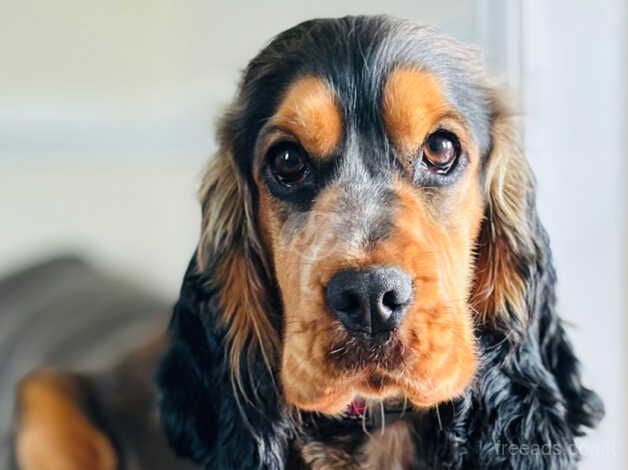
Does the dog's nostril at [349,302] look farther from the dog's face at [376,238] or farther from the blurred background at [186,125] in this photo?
the blurred background at [186,125]

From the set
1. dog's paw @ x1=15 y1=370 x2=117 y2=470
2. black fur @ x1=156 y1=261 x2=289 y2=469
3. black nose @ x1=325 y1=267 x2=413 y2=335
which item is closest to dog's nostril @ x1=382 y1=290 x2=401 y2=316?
black nose @ x1=325 y1=267 x2=413 y2=335

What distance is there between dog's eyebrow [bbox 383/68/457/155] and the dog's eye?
0.05m

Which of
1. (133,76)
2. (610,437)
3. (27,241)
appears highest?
(133,76)

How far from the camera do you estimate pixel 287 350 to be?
49 centimetres

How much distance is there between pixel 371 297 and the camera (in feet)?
1.44

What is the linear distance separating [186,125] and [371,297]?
0.25 metres

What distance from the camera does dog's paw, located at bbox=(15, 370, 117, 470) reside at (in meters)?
0.60

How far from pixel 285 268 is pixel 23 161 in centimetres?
30

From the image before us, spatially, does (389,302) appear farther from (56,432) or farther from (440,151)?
(56,432)

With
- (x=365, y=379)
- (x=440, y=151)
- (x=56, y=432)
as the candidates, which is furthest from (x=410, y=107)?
(x=56, y=432)

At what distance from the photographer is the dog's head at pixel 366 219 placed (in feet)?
1.48

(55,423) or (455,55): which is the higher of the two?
(455,55)

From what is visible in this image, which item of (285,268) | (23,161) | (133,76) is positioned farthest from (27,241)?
(285,268)

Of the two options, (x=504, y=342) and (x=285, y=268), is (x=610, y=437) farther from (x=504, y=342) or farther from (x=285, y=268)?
(x=285, y=268)
